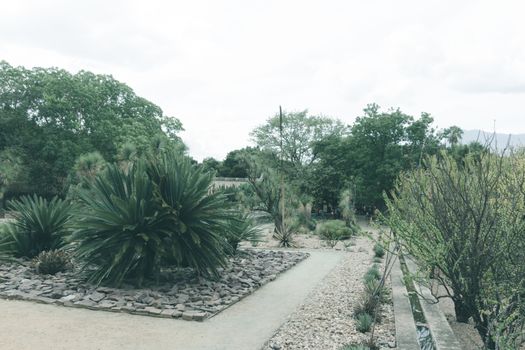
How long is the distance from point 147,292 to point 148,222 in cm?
115

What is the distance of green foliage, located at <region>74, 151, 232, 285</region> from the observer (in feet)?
24.7

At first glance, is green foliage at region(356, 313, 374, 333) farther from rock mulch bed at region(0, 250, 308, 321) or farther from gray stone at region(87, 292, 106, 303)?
gray stone at region(87, 292, 106, 303)

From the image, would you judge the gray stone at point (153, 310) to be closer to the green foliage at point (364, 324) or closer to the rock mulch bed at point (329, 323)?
the rock mulch bed at point (329, 323)

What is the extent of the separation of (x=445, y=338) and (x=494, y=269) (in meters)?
0.94

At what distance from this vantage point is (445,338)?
5.07m

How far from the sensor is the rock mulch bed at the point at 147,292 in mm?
6664

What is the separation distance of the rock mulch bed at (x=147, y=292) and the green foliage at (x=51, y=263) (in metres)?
0.18

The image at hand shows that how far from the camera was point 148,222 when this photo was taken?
7.65 meters

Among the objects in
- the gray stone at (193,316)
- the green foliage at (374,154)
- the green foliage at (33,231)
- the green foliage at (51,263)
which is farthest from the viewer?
the green foliage at (374,154)

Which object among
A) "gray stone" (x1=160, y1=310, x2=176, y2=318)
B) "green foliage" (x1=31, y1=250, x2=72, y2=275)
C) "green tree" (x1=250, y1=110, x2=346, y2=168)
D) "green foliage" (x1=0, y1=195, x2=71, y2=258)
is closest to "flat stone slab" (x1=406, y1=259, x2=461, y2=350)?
"gray stone" (x1=160, y1=310, x2=176, y2=318)

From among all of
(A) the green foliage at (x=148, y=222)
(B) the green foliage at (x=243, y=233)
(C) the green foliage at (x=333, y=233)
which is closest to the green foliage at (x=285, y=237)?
(C) the green foliage at (x=333, y=233)

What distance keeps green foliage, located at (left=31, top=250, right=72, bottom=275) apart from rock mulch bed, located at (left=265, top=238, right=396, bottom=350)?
4.71 metres

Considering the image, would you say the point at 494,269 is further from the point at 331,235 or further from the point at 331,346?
the point at 331,235

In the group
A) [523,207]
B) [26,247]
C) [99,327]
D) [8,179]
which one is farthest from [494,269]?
[8,179]
